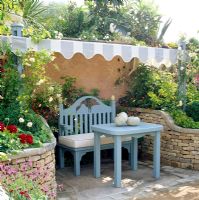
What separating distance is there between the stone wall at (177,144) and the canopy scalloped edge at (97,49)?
180 cm

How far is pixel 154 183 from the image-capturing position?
802 centimetres

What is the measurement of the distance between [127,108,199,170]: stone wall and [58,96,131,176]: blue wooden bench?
1.18 m

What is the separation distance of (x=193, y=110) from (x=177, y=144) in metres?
1.36

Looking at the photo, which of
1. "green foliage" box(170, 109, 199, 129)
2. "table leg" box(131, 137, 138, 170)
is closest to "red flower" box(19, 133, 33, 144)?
"table leg" box(131, 137, 138, 170)

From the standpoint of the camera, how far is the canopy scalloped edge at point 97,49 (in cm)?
741

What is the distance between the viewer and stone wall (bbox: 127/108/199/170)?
30.0ft

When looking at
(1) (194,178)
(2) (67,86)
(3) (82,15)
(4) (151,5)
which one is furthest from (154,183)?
(4) (151,5)

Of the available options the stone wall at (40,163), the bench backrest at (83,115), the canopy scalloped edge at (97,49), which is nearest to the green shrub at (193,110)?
the canopy scalloped edge at (97,49)

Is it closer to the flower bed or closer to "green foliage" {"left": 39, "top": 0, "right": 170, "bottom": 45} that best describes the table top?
the flower bed

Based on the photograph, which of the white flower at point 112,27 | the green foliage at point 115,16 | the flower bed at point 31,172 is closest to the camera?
the flower bed at point 31,172

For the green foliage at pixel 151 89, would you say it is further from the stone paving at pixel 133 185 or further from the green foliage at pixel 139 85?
the stone paving at pixel 133 185

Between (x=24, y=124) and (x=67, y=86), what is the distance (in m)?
3.35

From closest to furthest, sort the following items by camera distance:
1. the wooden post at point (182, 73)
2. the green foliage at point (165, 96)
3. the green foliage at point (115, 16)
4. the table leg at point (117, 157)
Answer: the table leg at point (117, 157)
the green foliage at point (165, 96)
the wooden post at point (182, 73)
the green foliage at point (115, 16)

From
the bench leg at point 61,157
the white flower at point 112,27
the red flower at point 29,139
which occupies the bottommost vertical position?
the bench leg at point 61,157
